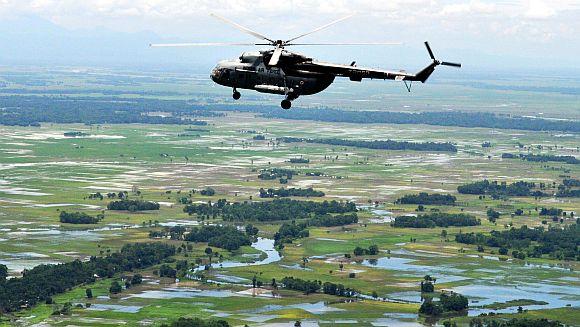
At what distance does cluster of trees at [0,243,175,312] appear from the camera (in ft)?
389

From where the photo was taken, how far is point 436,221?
175000 mm

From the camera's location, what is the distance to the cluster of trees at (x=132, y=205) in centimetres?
17900

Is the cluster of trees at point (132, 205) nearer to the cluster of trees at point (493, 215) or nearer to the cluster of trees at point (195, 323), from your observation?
the cluster of trees at point (493, 215)

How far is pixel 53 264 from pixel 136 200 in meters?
51.4

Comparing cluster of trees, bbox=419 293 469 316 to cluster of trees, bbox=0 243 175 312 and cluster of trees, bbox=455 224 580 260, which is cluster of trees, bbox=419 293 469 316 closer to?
cluster of trees, bbox=455 224 580 260

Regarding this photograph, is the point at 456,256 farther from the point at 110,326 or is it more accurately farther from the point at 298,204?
the point at 110,326

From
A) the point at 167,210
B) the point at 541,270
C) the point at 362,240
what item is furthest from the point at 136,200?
the point at 541,270

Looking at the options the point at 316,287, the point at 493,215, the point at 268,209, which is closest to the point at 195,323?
the point at 316,287

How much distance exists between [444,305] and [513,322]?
33.2 ft

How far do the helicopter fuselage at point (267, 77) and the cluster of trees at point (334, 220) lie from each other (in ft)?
335

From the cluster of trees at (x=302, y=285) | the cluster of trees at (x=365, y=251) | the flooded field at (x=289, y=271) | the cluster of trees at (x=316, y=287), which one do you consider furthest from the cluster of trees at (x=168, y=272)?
the cluster of trees at (x=365, y=251)

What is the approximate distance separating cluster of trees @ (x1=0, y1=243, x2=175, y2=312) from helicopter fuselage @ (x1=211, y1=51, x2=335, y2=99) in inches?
2205

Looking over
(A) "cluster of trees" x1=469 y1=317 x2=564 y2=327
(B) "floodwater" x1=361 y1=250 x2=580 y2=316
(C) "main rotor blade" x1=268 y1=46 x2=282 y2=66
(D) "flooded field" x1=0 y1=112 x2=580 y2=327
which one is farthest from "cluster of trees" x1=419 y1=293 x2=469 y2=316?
(C) "main rotor blade" x1=268 y1=46 x2=282 y2=66

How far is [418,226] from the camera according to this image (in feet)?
563
